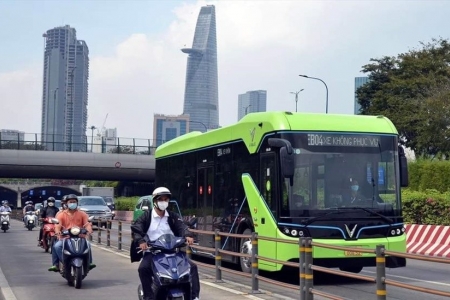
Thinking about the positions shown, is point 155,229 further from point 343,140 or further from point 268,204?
point 343,140

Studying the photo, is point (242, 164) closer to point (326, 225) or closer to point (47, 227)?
point (326, 225)

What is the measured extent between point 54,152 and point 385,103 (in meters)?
26.7

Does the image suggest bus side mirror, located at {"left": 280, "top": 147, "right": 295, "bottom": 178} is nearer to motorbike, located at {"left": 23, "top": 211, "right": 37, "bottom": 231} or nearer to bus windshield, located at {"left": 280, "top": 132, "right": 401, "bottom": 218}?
bus windshield, located at {"left": 280, "top": 132, "right": 401, "bottom": 218}

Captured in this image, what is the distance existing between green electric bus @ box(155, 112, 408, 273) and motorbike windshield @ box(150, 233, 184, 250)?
16.8 ft

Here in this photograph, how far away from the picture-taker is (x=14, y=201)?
487 ft

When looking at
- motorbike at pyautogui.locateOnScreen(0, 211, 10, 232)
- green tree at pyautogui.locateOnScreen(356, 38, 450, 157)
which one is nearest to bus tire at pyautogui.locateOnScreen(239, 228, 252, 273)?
motorbike at pyautogui.locateOnScreen(0, 211, 10, 232)

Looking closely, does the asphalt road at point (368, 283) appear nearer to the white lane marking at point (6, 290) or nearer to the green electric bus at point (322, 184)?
the green electric bus at point (322, 184)

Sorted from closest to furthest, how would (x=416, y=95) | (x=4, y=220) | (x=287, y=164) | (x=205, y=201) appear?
(x=287, y=164) → (x=205, y=201) → (x=4, y=220) → (x=416, y=95)

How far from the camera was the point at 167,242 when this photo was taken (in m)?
9.75

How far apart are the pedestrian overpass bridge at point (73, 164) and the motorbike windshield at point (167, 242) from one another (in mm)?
56388

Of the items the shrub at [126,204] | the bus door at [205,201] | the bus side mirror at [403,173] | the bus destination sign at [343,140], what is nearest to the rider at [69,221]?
the bus door at [205,201]

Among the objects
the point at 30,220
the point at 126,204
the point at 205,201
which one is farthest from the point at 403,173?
the point at 126,204

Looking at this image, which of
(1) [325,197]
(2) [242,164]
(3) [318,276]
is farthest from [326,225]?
(2) [242,164]

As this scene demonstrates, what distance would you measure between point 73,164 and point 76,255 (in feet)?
173
